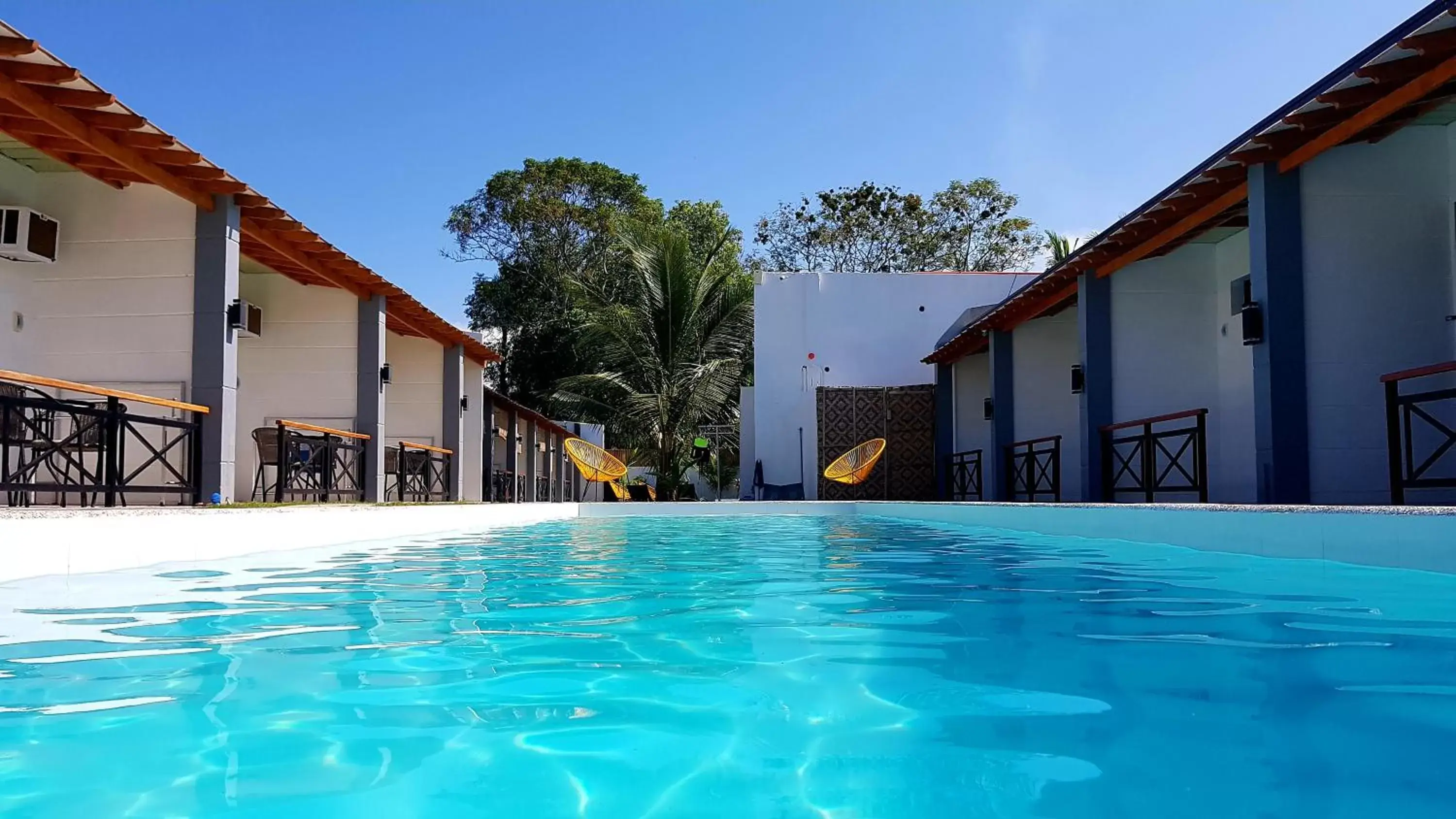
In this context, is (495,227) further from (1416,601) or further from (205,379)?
(1416,601)

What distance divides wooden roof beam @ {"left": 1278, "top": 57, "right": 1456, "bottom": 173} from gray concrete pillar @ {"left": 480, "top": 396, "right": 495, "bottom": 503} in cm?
1331

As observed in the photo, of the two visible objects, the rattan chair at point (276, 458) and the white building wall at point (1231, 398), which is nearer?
the rattan chair at point (276, 458)

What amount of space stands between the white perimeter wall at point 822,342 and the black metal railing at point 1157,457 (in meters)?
8.06

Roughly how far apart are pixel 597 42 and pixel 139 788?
17.7 m

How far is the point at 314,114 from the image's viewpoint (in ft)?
57.6

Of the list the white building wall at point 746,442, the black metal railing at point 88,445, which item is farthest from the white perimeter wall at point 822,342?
the black metal railing at point 88,445

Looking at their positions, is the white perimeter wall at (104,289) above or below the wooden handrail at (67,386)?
above

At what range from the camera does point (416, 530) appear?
30.3ft

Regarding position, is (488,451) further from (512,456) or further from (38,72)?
(38,72)

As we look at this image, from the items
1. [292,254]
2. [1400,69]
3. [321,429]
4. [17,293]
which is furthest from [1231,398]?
[17,293]

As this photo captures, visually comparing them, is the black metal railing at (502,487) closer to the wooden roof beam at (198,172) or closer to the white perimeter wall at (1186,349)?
the wooden roof beam at (198,172)

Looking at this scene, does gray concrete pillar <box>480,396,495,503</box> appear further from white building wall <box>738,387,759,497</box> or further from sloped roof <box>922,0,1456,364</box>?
sloped roof <box>922,0,1456,364</box>

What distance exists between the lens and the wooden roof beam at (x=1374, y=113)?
19.6ft

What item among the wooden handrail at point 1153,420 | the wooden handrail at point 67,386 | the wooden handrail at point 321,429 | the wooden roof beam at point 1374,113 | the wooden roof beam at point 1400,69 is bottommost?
the wooden handrail at point 321,429
